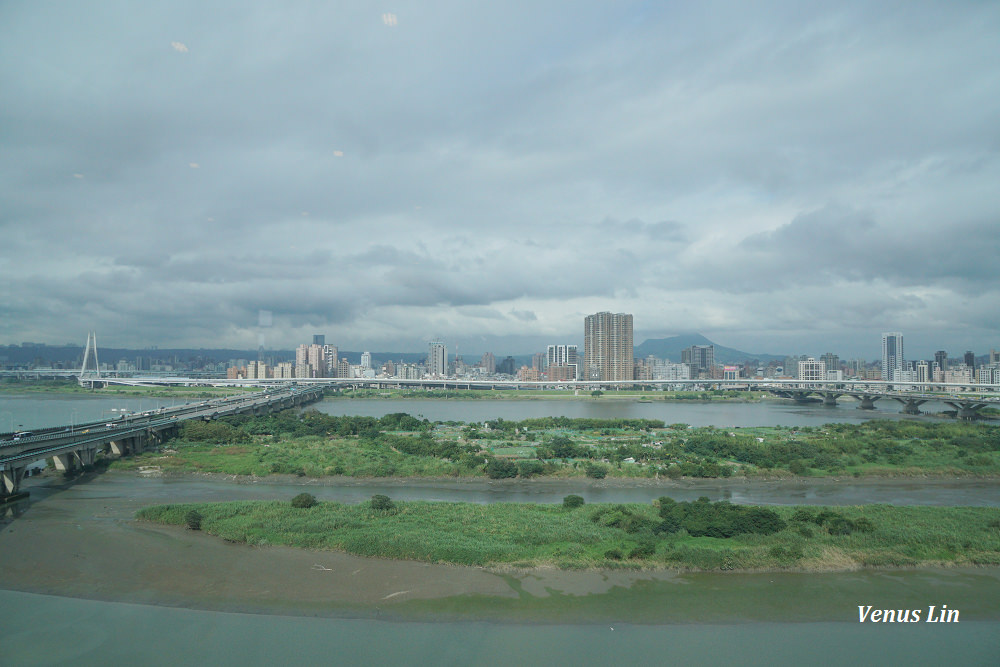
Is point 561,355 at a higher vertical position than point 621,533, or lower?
higher

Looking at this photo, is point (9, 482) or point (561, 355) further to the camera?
point (561, 355)

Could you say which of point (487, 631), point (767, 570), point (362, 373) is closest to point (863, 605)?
point (767, 570)

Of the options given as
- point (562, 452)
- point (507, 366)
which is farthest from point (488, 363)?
point (562, 452)

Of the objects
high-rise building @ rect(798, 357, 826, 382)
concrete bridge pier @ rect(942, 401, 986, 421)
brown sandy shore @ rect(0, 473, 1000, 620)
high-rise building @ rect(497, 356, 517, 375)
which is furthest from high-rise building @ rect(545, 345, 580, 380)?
brown sandy shore @ rect(0, 473, 1000, 620)

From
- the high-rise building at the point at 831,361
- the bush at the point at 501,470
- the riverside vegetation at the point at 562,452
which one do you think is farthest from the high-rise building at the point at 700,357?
the bush at the point at 501,470

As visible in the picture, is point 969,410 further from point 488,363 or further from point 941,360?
point 488,363
